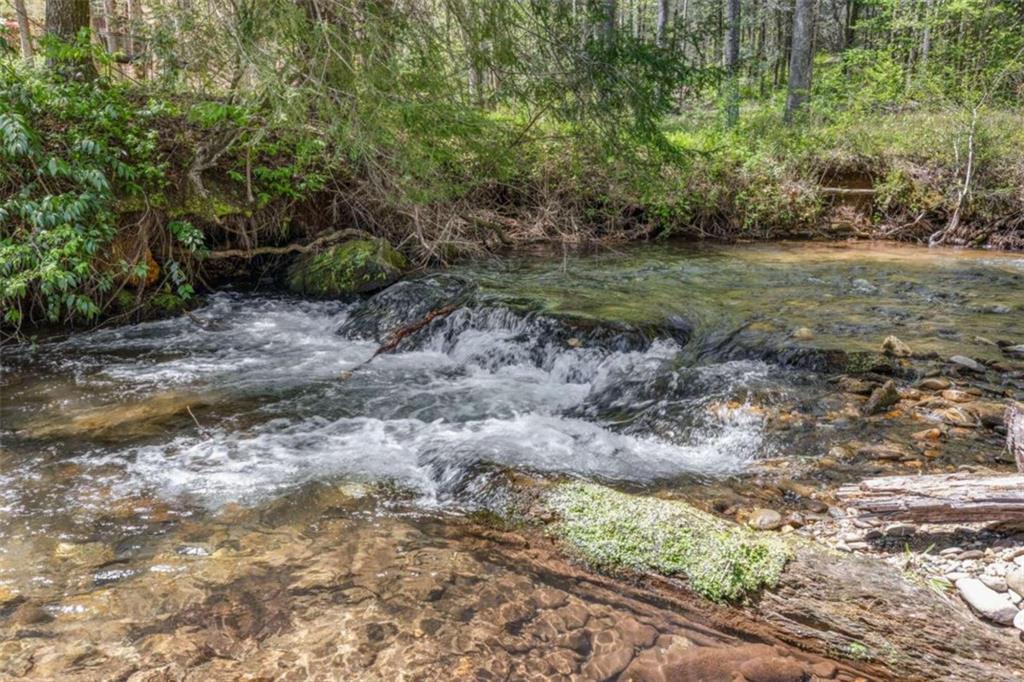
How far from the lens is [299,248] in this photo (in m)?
9.39

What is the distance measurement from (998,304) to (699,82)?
4571mm

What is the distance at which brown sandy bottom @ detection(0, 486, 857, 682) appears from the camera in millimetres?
2451

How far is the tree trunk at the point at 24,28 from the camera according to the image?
29.5ft

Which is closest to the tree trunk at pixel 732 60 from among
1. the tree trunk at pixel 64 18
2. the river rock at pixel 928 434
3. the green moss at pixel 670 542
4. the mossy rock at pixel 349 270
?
A: the mossy rock at pixel 349 270

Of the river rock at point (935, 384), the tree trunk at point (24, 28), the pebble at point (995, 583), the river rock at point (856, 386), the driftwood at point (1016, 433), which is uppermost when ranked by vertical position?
the tree trunk at point (24, 28)

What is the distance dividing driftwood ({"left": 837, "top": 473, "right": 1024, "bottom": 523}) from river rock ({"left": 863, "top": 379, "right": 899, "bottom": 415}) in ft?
4.85

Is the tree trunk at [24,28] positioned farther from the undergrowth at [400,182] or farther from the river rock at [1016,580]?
the river rock at [1016,580]

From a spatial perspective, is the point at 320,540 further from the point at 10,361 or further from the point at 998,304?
the point at 998,304

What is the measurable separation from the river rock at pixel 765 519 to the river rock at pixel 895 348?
9.27 feet

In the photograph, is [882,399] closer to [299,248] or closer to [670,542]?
[670,542]

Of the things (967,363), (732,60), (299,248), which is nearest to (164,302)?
(299,248)

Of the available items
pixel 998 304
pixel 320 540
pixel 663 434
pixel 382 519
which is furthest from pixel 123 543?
pixel 998 304

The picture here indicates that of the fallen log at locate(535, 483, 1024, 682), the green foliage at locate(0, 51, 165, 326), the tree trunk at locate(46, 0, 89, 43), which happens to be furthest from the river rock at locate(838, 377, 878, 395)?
the tree trunk at locate(46, 0, 89, 43)

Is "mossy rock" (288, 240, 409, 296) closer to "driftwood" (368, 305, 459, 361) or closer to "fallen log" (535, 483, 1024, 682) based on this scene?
"driftwood" (368, 305, 459, 361)
